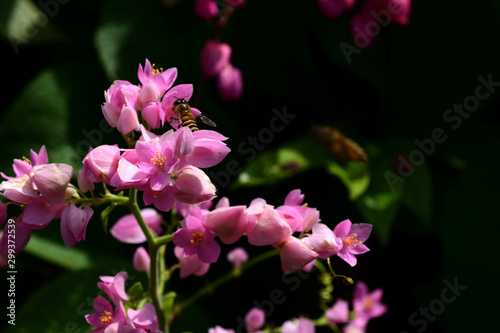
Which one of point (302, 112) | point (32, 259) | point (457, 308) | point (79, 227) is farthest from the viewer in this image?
point (302, 112)

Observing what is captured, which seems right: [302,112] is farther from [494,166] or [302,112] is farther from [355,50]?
[494,166]

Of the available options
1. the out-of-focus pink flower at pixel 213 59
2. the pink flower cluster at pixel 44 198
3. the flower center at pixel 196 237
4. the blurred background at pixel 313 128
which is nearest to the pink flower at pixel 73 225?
the pink flower cluster at pixel 44 198

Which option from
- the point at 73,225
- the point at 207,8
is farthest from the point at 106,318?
the point at 207,8

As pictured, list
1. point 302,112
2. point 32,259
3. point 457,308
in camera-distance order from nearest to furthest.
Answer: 1. point 457,308
2. point 32,259
3. point 302,112

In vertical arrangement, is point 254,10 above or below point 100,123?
above

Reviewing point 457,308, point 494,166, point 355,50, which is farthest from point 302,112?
point 457,308

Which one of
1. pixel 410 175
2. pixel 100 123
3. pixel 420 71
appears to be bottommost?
pixel 100 123

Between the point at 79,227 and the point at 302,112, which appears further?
the point at 302,112
